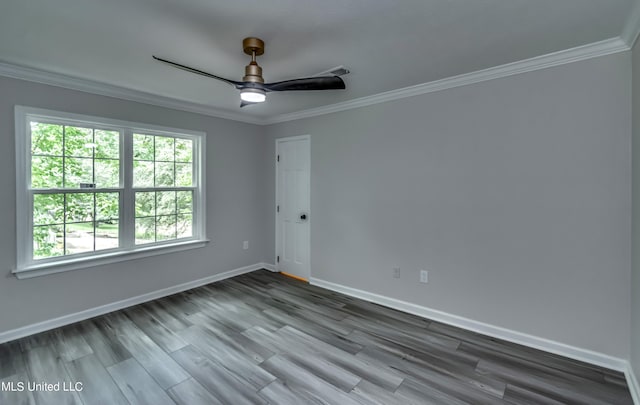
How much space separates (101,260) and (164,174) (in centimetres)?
120

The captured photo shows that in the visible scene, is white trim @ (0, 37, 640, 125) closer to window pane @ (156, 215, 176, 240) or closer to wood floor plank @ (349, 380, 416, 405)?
window pane @ (156, 215, 176, 240)

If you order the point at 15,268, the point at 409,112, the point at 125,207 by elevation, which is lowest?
the point at 15,268

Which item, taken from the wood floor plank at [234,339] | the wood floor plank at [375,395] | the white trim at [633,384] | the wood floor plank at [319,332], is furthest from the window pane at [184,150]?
the white trim at [633,384]

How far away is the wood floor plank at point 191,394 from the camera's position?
74.4 inches

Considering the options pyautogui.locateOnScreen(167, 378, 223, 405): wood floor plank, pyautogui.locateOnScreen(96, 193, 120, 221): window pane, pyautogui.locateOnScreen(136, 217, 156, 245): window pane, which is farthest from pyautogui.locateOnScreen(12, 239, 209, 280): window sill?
pyautogui.locateOnScreen(167, 378, 223, 405): wood floor plank

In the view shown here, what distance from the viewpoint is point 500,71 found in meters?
2.55

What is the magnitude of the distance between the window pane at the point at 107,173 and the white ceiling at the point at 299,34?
2.85ft

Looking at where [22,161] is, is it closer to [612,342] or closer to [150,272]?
[150,272]

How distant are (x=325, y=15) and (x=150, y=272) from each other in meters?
3.39

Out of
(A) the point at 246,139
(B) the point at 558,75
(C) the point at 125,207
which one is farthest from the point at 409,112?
(C) the point at 125,207

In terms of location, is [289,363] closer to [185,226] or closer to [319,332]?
[319,332]

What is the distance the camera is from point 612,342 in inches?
86.7

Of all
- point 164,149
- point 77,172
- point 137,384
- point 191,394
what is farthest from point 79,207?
point 191,394

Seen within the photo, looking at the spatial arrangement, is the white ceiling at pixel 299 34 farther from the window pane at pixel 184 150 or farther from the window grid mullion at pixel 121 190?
the window pane at pixel 184 150
